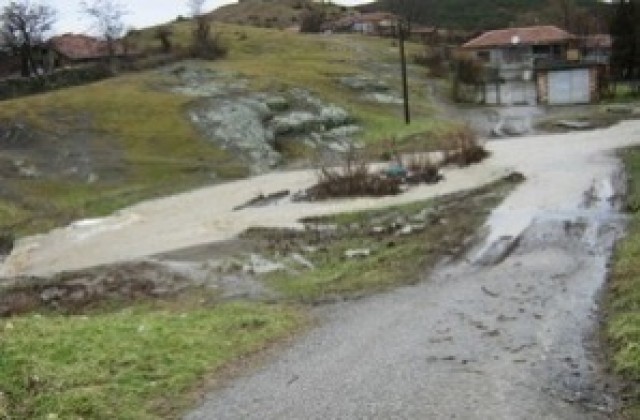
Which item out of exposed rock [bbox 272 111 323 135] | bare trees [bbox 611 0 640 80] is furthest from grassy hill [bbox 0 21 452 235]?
bare trees [bbox 611 0 640 80]

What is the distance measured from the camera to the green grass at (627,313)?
38.4 ft

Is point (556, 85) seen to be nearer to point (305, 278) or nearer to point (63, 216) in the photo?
point (63, 216)

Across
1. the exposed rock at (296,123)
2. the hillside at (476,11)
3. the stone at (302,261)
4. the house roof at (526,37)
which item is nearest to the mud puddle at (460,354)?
the stone at (302,261)

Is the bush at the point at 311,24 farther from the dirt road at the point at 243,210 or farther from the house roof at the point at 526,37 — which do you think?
the dirt road at the point at 243,210

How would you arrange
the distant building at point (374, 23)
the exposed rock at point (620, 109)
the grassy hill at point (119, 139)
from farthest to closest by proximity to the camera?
the distant building at point (374, 23), the exposed rock at point (620, 109), the grassy hill at point (119, 139)

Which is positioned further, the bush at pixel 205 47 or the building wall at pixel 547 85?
the bush at pixel 205 47

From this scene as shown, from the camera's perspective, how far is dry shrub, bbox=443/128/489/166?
4203 cm

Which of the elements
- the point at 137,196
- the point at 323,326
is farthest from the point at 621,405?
the point at 137,196

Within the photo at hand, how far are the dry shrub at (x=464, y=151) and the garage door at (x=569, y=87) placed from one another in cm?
2856

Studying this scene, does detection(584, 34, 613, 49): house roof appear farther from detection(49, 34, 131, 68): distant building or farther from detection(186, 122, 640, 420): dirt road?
detection(186, 122, 640, 420): dirt road

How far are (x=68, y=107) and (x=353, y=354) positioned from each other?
42.7 metres

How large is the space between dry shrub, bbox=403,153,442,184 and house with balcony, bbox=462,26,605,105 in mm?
33062

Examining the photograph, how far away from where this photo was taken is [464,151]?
42.2 m

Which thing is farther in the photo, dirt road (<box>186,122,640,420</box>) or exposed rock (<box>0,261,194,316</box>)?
exposed rock (<box>0,261,194,316</box>)
